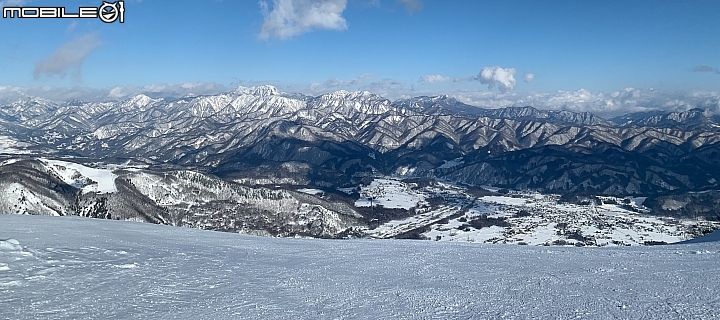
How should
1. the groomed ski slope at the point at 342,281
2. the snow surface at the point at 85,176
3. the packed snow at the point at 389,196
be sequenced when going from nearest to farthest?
the groomed ski slope at the point at 342,281
the snow surface at the point at 85,176
the packed snow at the point at 389,196

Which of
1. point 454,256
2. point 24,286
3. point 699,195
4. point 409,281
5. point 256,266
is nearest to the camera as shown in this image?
point 24,286

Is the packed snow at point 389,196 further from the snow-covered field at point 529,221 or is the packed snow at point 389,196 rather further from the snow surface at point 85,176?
the snow surface at point 85,176

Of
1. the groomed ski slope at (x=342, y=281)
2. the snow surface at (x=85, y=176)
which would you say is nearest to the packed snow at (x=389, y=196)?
the snow surface at (x=85, y=176)

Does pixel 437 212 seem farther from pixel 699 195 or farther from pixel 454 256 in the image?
pixel 454 256

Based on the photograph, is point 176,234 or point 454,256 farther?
point 176,234

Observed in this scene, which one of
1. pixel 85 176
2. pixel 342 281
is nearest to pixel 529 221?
pixel 342 281

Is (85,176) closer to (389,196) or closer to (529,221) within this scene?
(389,196)

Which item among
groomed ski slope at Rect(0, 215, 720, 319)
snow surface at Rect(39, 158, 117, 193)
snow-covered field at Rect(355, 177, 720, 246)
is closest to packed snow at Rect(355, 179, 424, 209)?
snow-covered field at Rect(355, 177, 720, 246)

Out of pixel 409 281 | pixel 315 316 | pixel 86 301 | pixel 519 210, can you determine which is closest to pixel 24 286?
pixel 86 301
